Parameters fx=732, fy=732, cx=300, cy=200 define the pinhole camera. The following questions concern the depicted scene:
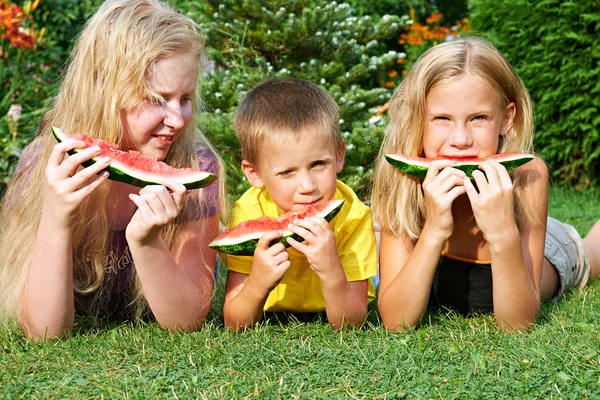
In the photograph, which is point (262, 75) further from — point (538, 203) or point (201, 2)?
point (538, 203)

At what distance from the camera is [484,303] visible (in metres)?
4.49

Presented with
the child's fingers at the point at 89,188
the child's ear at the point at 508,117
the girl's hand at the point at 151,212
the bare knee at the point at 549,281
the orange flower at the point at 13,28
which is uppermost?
the orange flower at the point at 13,28

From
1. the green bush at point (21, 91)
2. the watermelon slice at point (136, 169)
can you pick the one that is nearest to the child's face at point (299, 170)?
the watermelon slice at point (136, 169)

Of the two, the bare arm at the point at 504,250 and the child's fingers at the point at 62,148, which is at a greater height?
the child's fingers at the point at 62,148

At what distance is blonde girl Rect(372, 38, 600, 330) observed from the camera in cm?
379

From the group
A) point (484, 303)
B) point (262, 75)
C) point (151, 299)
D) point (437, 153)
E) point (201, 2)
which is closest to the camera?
point (151, 299)

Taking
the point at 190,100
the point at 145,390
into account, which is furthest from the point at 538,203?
the point at 145,390

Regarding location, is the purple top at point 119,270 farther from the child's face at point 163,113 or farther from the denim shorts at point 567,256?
the denim shorts at point 567,256

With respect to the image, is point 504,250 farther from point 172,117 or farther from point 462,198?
point 172,117

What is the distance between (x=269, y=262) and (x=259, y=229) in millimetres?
254

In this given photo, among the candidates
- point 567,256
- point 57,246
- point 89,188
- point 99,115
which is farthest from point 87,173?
point 567,256

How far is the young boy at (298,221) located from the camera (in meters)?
3.76

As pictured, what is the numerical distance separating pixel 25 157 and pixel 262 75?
3051mm

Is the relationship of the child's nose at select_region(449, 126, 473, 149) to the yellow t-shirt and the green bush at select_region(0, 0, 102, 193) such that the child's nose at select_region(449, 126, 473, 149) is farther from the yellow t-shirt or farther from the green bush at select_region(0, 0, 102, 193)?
the green bush at select_region(0, 0, 102, 193)
